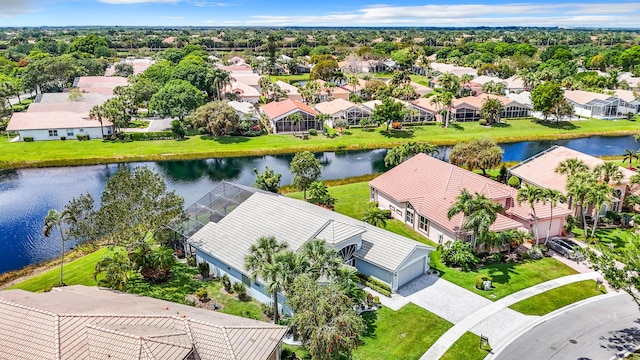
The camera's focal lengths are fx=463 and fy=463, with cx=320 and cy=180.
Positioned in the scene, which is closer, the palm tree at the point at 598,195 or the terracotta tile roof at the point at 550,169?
the palm tree at the point at 598,195

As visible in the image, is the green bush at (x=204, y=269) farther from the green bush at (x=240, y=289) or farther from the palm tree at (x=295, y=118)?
the palm tree at (x=295, y=118)

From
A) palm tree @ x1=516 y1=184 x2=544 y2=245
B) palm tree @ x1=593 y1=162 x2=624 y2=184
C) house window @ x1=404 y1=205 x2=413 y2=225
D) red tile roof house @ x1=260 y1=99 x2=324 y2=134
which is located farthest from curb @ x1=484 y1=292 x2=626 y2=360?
red tile roof house @ x1=260 y1=99 x2=324 y2=134

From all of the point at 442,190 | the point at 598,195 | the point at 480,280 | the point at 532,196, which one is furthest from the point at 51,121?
the point at 598,195

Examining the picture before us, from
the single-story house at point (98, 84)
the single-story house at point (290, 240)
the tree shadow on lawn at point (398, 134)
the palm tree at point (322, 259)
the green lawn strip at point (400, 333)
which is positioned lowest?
the green lawn strip at point (400, 333)

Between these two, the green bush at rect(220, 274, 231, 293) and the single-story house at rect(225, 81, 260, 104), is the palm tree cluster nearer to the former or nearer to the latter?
the green bush at rect(220, 274, 231, 293)

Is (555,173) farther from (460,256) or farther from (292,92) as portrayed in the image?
(292,92)

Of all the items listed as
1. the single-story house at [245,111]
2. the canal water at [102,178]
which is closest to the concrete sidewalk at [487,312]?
the canal water at [102,178]

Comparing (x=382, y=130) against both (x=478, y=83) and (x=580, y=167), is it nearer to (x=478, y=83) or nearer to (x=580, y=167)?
(x=580, y=167)

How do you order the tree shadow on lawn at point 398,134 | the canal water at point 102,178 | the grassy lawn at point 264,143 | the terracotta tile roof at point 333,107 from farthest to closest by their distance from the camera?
the terracotta tile roof at point 333,107
the tree shadow on lawn at point 398,134
the grassy lawn at point 264,143
the canal water at point 102,178
